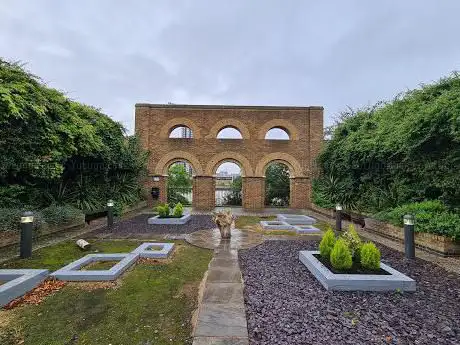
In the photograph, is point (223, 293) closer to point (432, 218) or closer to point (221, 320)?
point (221, 320)

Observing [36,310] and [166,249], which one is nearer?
[36,310]

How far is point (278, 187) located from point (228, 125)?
20.7ft

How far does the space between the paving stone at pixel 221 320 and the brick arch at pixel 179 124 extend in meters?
13.4

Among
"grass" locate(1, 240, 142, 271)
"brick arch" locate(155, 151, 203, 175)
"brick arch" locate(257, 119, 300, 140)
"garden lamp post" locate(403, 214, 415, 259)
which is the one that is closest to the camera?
"grass" locate(1, 240, 142, 271)

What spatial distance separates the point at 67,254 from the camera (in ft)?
18.3

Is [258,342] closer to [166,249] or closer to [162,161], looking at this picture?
[166,249]

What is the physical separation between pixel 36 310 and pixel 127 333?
1413 millimetres

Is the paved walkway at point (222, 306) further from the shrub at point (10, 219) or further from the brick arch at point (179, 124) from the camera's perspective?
the brick arch at point (179, 124)

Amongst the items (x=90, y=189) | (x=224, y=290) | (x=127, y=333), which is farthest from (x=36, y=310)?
(x=90, y=189)

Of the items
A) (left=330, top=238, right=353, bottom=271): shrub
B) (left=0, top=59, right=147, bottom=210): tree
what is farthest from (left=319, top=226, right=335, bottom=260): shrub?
(left=0, top=59, right=147, bottom=210): tree

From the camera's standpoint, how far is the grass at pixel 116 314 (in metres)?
2.57

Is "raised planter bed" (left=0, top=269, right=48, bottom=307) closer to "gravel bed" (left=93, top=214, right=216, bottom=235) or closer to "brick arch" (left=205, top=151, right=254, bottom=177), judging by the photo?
"gravel bed" (left=93, top=214, right=216, bottom=235)

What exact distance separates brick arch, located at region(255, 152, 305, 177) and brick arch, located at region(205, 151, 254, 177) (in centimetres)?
59

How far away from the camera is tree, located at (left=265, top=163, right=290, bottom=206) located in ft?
61.7
